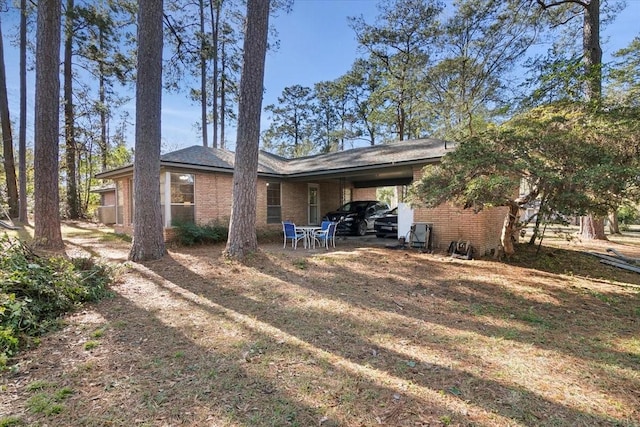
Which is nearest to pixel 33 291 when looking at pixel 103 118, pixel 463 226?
pixel 463 226

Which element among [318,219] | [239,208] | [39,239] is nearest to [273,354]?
[239,208]

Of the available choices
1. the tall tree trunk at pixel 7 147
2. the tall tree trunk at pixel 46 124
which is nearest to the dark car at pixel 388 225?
the tall tree trunk at pixel 46 124

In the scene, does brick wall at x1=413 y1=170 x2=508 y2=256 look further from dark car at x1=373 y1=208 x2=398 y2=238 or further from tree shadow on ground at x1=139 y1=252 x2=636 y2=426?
tree shadow on ground at x1=139 y1=252 x2=636 y2=426

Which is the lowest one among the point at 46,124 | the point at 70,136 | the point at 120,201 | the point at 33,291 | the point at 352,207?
the point at 33,291

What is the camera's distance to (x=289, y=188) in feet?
46.0

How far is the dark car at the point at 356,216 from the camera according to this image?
45.1ft

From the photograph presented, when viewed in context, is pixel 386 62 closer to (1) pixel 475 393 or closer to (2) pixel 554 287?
(2) pixel 554 287

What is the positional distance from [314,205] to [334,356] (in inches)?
479

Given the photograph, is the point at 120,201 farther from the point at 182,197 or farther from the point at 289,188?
the point at 289,188

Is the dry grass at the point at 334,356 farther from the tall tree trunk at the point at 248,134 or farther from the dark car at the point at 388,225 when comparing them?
the dark car at the point at 388,225

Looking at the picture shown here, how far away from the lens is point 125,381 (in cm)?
278

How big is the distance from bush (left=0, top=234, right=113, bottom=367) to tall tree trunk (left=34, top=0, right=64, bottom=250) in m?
3.68

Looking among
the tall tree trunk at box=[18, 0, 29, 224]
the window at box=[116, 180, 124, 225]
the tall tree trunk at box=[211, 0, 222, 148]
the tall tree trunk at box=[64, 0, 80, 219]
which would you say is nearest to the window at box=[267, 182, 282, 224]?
the window at box=[116, 180, 124, 225]

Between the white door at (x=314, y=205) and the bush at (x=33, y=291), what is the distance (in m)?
10.3
